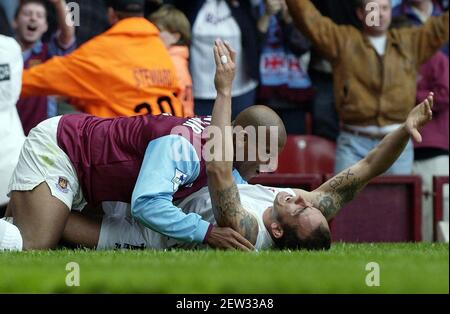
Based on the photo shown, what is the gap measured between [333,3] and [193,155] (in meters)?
5.22

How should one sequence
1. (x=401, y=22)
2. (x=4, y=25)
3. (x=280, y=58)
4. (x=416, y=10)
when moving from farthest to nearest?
(x=416, y=10) → (x=280, y=58) → (x=401, y=22) → (x=4, y=25)

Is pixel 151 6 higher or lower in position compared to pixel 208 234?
higher

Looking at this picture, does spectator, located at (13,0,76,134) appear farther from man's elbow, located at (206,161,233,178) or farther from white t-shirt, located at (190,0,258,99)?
man's elbow, located at (206,161,233,178)

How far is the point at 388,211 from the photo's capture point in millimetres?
11734

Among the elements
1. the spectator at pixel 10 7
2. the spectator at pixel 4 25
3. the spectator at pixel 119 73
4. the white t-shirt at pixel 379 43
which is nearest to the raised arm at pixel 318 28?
the white t-shirt at pixel 379 43

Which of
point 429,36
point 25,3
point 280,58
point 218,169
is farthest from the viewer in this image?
point 280,58

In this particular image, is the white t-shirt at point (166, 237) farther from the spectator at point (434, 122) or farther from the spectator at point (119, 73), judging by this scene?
the spectator at point (434, 122)

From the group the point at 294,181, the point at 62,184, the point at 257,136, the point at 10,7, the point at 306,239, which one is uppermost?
the point at 10,7

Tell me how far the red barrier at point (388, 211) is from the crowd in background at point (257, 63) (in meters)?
0.44

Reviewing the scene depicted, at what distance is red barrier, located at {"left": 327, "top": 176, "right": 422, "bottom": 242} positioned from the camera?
38.2 feet

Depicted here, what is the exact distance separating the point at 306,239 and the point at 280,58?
4.98 metres

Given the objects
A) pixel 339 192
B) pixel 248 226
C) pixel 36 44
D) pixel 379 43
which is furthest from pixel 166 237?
pixel 36 44

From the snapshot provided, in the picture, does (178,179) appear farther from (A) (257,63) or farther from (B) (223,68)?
(A) (257,63)
